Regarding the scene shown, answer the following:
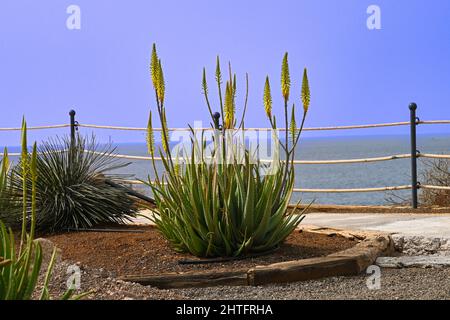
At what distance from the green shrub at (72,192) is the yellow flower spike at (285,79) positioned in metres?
2.85

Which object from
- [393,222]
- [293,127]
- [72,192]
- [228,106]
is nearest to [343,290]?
[293,127]

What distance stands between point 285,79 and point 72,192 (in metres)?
3.09

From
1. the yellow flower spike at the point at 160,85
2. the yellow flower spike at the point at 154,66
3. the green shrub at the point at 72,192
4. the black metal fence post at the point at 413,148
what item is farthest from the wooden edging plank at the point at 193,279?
the black metal fence post at the point at 413,148

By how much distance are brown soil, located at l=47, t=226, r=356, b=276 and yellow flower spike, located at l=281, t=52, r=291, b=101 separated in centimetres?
135

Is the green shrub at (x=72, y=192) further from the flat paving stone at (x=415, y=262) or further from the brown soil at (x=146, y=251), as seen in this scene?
the flat paving stone at (x=415, y=262)

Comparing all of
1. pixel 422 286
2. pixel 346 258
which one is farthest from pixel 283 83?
pixel 422 286

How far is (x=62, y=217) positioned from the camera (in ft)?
24.7

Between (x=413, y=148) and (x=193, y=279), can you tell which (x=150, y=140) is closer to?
(x=193, y=279)

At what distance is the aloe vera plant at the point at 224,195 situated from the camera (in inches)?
228

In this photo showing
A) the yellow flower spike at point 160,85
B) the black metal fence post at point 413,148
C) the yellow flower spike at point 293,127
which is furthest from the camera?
the black metal fence post at point 413,148

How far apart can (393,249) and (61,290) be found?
10.3 feet

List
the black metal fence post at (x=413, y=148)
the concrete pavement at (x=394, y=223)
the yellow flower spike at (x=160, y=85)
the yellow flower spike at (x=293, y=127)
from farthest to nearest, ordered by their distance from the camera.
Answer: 1. the black metal fence post at (x=413, y=148)
2. the concrete pavement at (x=394, y=223)
3. the yellow flower spike at (x=293, y=127)
4. the yellow flower spike at (x=160, y=85)

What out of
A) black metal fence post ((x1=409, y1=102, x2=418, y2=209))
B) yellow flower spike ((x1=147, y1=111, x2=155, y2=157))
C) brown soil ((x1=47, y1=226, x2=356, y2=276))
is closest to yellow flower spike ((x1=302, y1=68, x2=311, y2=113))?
yellow flower spike ((x1=147, y1=111, x2=155, y2=157))
